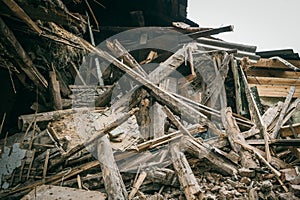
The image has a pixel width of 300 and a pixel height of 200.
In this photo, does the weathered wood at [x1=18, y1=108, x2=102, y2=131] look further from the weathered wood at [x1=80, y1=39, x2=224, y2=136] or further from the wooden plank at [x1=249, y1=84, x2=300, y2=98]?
the wooden plank at [x1=249, y1=84, x2=300, y2=98]

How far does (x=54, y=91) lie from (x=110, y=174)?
194cm

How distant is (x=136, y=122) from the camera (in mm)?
4094

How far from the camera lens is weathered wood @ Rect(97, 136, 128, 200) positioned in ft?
8.15

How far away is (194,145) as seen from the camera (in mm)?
3375

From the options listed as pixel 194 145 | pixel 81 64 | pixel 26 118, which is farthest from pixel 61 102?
pixel 194 145

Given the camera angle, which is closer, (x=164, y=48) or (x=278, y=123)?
(x=278, y=123)

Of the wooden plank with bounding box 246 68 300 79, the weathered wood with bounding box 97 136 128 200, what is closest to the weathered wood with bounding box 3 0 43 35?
the weathered wood with bounding box 97 136 128 200

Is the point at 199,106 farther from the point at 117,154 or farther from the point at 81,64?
the point at 81,64

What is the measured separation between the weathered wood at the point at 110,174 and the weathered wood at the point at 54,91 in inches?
53.7

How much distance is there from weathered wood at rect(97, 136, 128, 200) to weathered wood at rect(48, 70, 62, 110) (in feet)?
4.48

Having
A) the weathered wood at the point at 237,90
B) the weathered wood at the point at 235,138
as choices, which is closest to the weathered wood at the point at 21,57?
the weathered wood at the point at 235,138

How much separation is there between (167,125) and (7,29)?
2.59m

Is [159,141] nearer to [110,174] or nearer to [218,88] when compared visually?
[110,174]

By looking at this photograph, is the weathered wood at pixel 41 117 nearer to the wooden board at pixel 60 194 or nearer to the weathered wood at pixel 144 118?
the weathered wood at pixel 144 118
